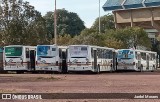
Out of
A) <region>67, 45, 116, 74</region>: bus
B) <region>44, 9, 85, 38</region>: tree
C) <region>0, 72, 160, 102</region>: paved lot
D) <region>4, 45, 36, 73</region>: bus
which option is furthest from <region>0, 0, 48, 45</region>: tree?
<region>44, 9, 85, 38</region>: tree

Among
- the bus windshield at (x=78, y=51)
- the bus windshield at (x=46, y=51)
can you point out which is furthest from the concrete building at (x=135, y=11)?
the bus windshield at (x=46, y=51)

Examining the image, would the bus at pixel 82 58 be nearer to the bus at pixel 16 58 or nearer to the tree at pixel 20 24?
the bus at pixel 16 58

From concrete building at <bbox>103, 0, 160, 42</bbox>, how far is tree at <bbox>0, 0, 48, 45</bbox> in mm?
29619

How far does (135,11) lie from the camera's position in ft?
291

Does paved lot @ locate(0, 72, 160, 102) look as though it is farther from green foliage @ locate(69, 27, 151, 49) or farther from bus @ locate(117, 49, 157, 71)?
green foliage @ locate(69, 27, 151, 49)

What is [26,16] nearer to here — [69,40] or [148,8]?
[69,40]

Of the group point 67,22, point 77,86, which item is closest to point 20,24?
point 77,86

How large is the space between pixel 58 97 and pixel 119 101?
7.18 ft

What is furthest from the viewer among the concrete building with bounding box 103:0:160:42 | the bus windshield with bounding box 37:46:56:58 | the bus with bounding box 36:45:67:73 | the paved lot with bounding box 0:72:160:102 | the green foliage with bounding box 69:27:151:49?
the concrete building with bounding box 103:0:160:42

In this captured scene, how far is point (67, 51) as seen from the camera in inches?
1660

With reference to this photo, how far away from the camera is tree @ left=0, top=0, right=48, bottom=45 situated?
5712cm

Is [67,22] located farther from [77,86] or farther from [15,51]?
[77,86]

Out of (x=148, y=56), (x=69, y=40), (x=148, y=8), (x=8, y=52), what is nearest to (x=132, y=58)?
(x=148, y=56)

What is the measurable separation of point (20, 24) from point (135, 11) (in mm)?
35889
